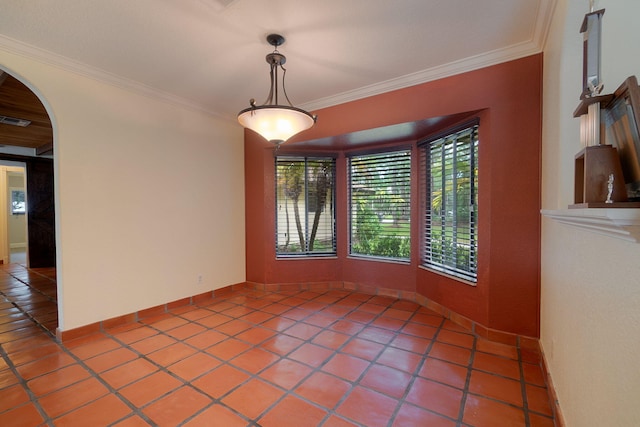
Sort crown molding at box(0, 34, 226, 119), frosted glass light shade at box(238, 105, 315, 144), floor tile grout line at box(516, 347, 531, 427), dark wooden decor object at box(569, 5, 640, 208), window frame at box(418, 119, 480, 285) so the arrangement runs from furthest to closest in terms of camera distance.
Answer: window frame at box(418, 119, 480, 285) < crown molding at box(0, 34, 226, 119) < frosted glass light shade at box(238, 105, 315, 144) < floor tile grout line at box(516, 347, 531, 427) < dark wooden decor object at box(569, 5, 640, 208)

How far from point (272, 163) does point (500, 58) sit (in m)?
2.80

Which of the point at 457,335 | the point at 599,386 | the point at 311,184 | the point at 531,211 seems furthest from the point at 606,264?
the point at 311,184

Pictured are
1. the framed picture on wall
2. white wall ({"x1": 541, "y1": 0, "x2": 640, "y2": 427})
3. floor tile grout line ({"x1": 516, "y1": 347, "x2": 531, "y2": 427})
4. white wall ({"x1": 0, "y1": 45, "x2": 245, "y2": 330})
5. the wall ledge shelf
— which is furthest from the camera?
the framed picture on wall

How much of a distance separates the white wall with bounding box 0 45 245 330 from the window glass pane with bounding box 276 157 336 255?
2.30 ft

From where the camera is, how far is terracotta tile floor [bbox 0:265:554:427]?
1596 millimetres

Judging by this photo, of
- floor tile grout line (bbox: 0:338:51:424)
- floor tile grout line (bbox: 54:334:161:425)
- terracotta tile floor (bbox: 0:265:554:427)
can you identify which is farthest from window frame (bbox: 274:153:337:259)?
floor tile grout line (bbox: 0:338:51:424)

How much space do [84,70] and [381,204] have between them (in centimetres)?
348

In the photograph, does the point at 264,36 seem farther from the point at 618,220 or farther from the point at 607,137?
the point at 618,220

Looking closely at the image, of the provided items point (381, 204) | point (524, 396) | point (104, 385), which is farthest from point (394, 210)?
point (104, 385)

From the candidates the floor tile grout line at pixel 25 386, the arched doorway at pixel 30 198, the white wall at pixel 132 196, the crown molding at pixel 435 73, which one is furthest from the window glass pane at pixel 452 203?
the arched doorway at pixel 30 198

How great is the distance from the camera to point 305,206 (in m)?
3.97

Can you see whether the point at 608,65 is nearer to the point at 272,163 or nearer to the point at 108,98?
the point at 272,163

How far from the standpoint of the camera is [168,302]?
10.6ft

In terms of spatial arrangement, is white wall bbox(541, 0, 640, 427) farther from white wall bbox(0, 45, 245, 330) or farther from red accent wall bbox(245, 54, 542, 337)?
white wall bbox(0, 45, 245, 330)
